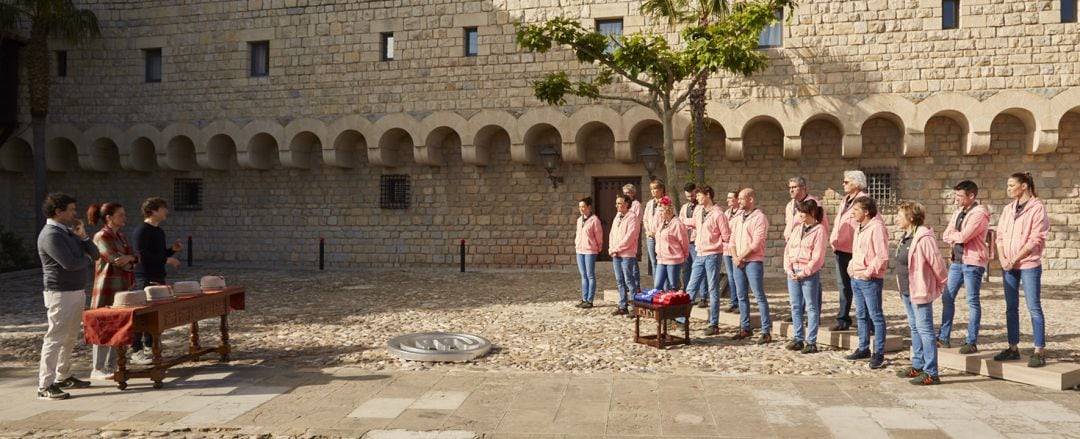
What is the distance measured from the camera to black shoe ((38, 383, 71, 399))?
5.02 m

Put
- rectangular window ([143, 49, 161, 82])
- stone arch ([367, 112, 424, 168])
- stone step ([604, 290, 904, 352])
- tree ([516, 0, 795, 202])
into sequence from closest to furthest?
stone step ([604, 290, 904, 352]) < tree ([516, 0, 795, 202]) < stone arch ([367, 112, 424, 168]) < rectangular window ([143, 49, 161, 82])

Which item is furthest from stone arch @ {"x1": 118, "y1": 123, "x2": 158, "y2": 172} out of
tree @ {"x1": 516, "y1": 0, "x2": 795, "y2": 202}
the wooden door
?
tree @ {"x1": 516, "y1": 0, "x2": 795, "y2": 202}

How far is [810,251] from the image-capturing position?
6.30 m

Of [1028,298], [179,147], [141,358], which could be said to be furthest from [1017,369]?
[179,147]

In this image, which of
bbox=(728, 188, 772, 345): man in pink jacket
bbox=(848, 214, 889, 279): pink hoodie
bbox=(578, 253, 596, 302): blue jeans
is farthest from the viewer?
bbox=(578, 253, 596, 302): blue jeans

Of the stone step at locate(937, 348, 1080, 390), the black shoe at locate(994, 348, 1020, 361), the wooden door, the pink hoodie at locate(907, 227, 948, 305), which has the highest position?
the wooden door

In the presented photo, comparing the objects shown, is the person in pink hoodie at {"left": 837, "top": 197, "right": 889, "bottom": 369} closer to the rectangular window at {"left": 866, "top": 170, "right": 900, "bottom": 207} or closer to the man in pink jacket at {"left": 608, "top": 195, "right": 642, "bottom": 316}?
the man in pink jacket at {"left": 608, "top": 195, "right": 642, "bottom": 316}

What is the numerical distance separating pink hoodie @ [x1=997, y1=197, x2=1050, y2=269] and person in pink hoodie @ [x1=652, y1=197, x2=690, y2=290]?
3170 millimetres

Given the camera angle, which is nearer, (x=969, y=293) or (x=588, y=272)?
(x=969, y=293)

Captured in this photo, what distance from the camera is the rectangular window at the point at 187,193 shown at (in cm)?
1764

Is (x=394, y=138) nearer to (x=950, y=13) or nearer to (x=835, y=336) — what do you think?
(x=835, y=336)

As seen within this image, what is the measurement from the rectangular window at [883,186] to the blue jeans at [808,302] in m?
8.55

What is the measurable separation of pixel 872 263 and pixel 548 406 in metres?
3.09

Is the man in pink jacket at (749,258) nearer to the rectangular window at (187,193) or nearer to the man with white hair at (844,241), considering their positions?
the man with white hair at (844,241)
